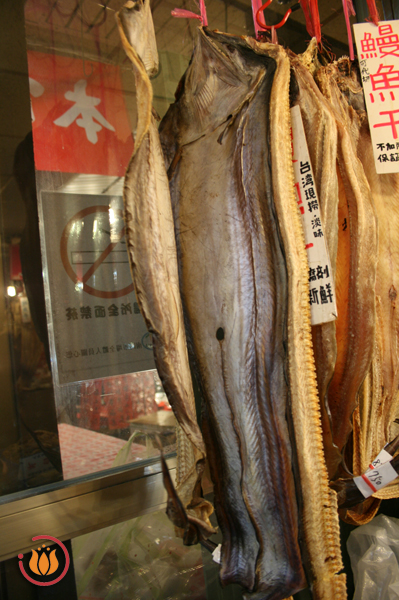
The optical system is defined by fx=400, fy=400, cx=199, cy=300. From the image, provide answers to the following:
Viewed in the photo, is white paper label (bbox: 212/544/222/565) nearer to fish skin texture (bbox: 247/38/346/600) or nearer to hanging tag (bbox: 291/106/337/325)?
fish skin texture (bbox: 247/38/346/600)

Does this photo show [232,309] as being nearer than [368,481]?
Yes

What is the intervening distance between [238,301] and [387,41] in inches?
46.7

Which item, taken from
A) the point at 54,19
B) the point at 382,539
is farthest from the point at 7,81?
the point at 382,539

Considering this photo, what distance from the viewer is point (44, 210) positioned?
57.0 inches

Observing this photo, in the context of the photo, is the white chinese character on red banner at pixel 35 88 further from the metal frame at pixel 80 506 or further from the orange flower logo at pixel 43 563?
the orange flower logo at pixel 43 563

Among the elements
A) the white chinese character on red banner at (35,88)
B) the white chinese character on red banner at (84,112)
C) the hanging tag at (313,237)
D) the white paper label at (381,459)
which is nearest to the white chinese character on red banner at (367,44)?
the hanging tag at (313,237)

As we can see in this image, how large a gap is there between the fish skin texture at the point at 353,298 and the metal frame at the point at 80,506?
2.20 ft

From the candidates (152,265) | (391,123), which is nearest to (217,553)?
(152,265)

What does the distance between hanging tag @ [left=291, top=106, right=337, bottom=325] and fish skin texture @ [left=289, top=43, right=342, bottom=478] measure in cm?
3

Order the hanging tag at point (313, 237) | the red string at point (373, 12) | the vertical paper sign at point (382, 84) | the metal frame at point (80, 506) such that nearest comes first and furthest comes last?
the hanging tag at point (313, 237) → the metal frame at point (80, 506) → the vertical paper sign at point (382, 84) → the red string at point (373, 12)

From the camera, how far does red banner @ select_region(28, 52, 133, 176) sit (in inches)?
58.8

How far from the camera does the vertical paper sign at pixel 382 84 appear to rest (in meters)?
1.32

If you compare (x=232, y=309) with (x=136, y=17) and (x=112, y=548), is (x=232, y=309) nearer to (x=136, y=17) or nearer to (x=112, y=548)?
(x=136, y=17)

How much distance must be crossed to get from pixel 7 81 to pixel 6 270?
0.67 meters
